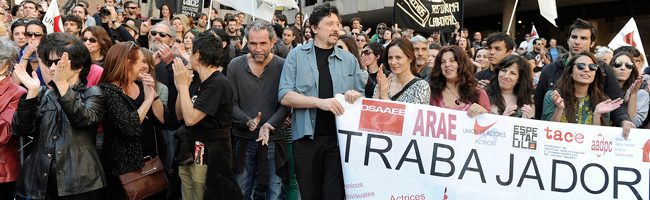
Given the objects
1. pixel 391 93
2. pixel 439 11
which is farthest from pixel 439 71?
pixel 439 11

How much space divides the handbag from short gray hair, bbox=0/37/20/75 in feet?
3.77

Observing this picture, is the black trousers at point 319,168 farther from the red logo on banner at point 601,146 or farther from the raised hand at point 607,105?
the raised hand at point 607,105

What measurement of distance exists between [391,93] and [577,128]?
1.50 meters

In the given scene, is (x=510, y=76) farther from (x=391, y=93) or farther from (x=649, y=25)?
(x=649, y=25)

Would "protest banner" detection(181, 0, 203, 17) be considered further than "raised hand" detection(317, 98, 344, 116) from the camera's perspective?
Yes

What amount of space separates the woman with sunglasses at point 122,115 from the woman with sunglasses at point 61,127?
183 mm

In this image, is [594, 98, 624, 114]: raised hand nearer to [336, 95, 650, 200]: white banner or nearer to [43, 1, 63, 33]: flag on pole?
[336, 95, 650, 200]: white banner

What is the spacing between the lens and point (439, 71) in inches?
228

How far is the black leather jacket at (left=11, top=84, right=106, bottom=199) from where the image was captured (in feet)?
14.4

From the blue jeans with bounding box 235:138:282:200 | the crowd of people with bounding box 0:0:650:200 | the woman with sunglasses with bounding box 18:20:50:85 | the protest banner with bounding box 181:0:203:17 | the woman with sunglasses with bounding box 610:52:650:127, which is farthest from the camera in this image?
the protest banner with bounding box 181:0:203:17

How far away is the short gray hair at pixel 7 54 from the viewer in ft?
15.8

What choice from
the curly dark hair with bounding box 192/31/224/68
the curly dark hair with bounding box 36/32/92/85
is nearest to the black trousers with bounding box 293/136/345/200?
the curly dark hair with bounding box 192/31/224/68

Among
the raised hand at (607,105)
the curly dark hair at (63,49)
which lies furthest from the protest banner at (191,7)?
the raised hand at (607,105)

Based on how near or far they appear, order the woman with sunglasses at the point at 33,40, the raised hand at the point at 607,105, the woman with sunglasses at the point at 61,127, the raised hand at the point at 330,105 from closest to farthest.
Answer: the woman with sunglasses at the point at 61,127, the raised hand at the point at 330,105, the raised hand at the point at 607,105, the woman with sunglasses at the point at 33,40
